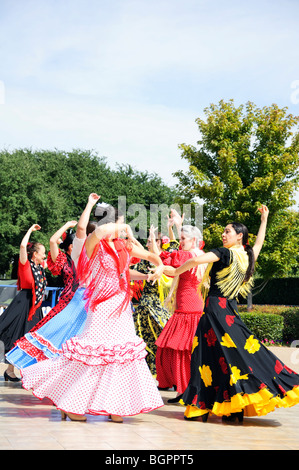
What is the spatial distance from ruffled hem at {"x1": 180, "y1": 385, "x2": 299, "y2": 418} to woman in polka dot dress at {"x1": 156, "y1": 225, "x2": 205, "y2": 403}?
139 centimetres

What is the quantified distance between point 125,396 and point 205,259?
1.47 metres

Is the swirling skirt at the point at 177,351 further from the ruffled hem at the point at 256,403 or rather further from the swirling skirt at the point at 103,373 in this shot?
the swirling skirt at the point at 103,373

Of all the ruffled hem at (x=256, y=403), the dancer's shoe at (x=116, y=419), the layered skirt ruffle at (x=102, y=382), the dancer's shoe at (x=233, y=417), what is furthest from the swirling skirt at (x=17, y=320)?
the dancer's shoe at (x=233, y=417)

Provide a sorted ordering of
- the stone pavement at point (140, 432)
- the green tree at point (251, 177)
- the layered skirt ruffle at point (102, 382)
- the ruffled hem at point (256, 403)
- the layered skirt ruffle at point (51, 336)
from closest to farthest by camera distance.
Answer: the stone pavement at point (140, 432) < the layered skirt ruffle at point (102, 382) < the ruffled hem at point (256, 403) < the layered skirt ruffle at point (51, 336) < the green tree at point (251, 177)

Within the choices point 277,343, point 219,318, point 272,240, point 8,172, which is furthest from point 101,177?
point 219,318

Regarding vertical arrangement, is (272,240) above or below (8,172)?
below

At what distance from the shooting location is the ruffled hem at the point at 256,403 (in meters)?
5.56

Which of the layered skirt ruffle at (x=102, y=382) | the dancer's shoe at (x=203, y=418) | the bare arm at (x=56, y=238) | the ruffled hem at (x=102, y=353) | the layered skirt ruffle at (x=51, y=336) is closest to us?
the layered skirt ruffle at (x=102, y=382)

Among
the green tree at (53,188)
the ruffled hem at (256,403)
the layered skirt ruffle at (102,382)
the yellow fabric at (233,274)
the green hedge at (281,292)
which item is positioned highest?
the green tree at (53,188)

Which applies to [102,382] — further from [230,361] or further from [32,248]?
[32,248]

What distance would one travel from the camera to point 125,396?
17.6 ft

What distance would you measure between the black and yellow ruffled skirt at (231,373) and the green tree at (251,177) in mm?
15313
